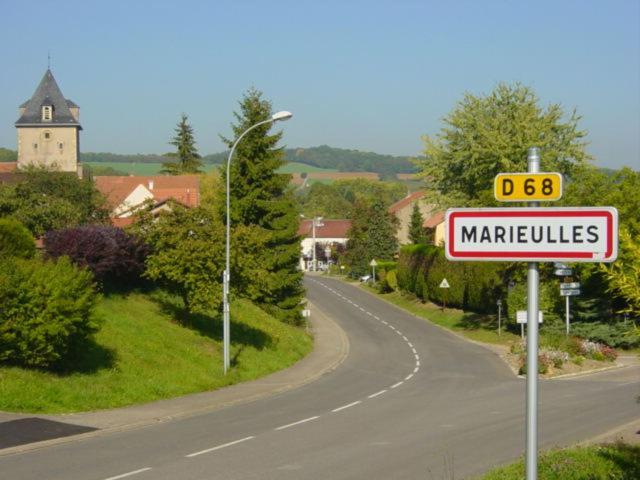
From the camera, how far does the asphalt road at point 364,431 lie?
14.3 meters

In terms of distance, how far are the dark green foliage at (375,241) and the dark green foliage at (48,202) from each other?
137 feet

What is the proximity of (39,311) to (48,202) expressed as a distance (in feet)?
67.1

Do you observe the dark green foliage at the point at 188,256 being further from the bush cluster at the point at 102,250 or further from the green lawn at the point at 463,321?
the green lawn at the point at 463,321

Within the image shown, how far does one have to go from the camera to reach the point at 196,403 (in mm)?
23062

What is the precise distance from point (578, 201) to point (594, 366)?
10696 millimetres

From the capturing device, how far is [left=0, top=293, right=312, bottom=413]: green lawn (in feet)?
68.0

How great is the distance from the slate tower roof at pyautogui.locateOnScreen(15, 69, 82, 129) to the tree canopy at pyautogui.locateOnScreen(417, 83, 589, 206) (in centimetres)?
7191

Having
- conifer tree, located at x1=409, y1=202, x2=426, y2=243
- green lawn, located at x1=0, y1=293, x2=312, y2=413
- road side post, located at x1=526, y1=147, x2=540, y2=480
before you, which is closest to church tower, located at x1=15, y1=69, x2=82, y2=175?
conifer tree, located at x1=409, y1=202, x2=426, y2=243

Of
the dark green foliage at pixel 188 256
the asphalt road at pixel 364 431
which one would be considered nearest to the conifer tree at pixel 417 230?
the asphalt road at pixel 364 431

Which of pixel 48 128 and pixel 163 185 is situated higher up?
pixel 48 128

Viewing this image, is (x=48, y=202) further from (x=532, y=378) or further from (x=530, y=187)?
(x=532, y=378)

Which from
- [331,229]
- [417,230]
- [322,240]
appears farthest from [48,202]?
[331,229]

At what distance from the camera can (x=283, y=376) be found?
101 feet

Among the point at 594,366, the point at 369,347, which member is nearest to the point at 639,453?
the point at 594,366
